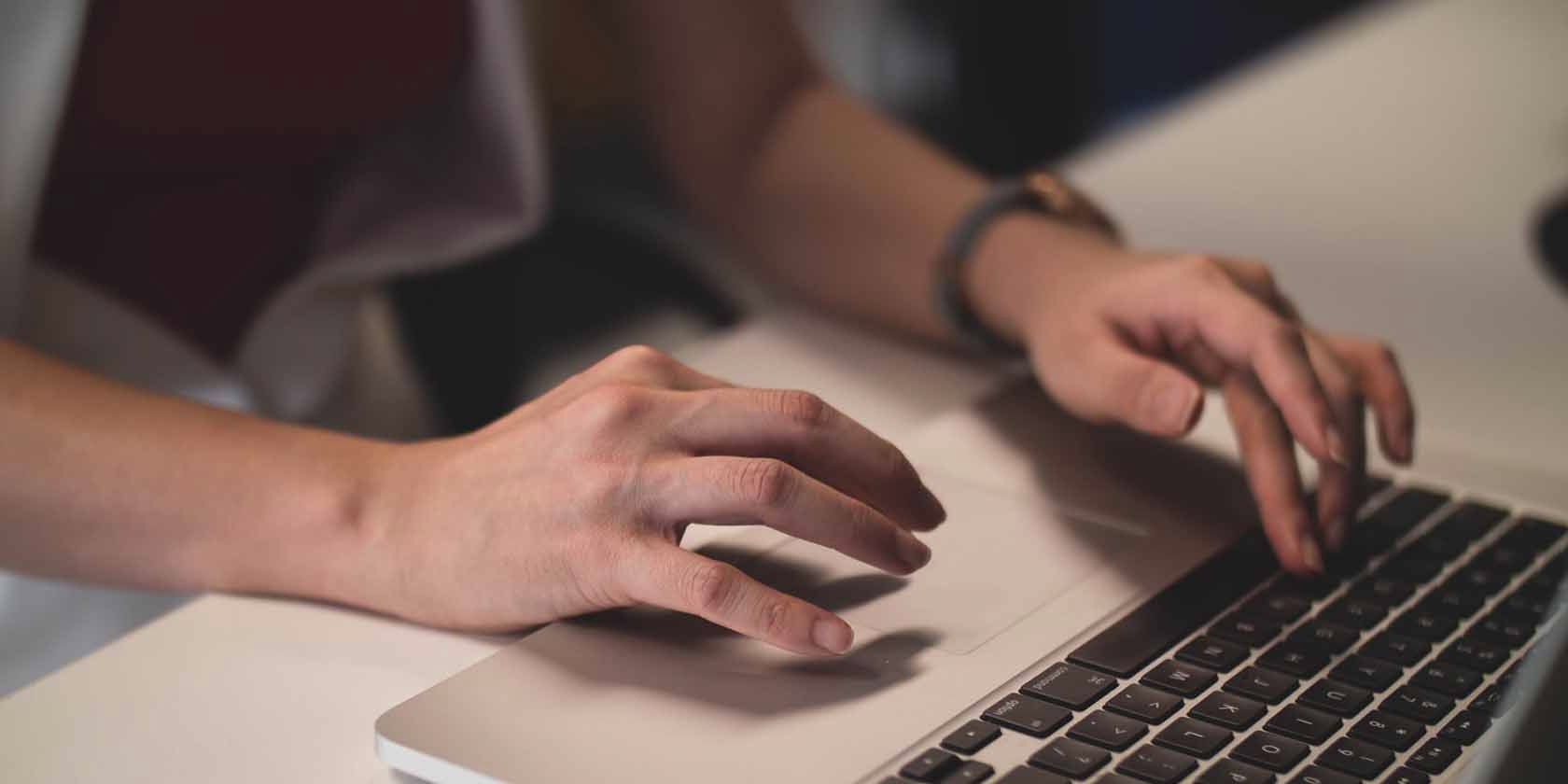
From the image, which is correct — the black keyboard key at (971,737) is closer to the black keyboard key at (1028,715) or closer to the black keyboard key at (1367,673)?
the black keyboard key at (1028,715)

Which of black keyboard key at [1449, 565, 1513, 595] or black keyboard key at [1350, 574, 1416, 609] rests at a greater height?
black keyboard key at [1449, 565, 1513, 595]

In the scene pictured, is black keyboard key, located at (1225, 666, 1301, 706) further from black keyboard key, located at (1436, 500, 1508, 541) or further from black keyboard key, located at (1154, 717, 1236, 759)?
black keyboard key, located at (1436, 500, 1508, 541)

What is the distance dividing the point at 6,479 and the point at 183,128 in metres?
0.28

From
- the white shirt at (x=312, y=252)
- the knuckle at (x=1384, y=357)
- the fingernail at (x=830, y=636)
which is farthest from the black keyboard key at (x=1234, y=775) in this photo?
the white shirt at (x=312, y=252)

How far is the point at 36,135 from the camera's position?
62cm

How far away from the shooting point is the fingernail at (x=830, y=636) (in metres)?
0.45

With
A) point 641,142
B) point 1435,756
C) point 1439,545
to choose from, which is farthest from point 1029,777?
point 641,142

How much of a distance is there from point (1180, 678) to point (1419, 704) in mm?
67

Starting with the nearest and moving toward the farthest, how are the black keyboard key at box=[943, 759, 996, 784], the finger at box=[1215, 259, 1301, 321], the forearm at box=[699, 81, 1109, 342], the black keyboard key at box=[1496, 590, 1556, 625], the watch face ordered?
the black keyboard key at box=[943, 759, 996, 784], the black keyboard key at box=[1496, 590, 1556, 625], the finger at box=[1215, 259, 1301, 321], the forearm at box=[699, 81, 1109, 342], the watch face

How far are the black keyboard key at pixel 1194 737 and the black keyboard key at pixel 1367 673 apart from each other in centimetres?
6

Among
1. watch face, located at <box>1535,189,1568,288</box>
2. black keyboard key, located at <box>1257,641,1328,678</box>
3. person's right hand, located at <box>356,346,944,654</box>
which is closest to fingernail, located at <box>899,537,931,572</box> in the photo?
person's right hand, located at <box>356,346,944,654</box>

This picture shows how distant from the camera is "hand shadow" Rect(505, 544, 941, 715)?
447mm

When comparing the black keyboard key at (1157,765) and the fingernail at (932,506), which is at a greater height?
the fingernail at (932,506)

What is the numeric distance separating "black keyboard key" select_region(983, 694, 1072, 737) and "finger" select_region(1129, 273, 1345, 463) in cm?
16
